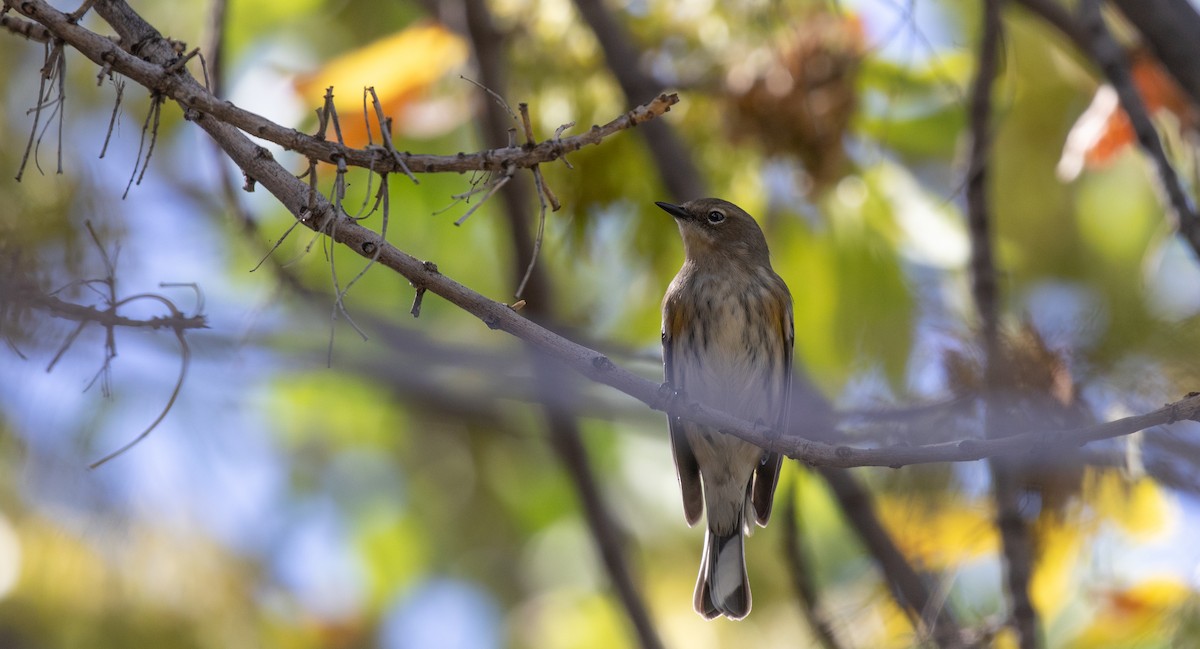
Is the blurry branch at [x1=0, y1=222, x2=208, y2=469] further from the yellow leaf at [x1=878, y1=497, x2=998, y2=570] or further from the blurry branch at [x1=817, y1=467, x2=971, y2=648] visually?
the yellow leaf at [x1=878, y1=497, x2=998, y2=570]

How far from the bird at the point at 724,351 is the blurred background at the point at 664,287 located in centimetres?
21

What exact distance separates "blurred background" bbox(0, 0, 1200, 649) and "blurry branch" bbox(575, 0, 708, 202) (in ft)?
0.06

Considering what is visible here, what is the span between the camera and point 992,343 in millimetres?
3912

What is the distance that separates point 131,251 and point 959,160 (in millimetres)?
3191

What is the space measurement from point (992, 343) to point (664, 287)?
1733 mm

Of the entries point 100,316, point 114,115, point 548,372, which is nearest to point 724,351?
point 548,372

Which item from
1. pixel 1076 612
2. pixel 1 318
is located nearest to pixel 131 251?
pixel 1 318

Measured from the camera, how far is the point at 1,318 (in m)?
2.50

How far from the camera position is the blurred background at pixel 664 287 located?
376 cm

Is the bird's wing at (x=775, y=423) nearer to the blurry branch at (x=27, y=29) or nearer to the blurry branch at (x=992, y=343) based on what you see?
the blurry branch at (x=992, y=343)

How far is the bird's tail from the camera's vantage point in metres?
4.60

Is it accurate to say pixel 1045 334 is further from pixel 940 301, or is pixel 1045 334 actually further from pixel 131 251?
pixel 131 251

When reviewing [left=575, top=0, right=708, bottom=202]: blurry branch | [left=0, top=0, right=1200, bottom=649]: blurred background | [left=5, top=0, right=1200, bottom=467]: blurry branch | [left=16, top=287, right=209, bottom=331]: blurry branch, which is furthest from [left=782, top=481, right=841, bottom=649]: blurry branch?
[left=16, top=287, right=209, bottom=331]: blurry branch

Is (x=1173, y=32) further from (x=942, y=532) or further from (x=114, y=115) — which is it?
(x=114, y=115)
